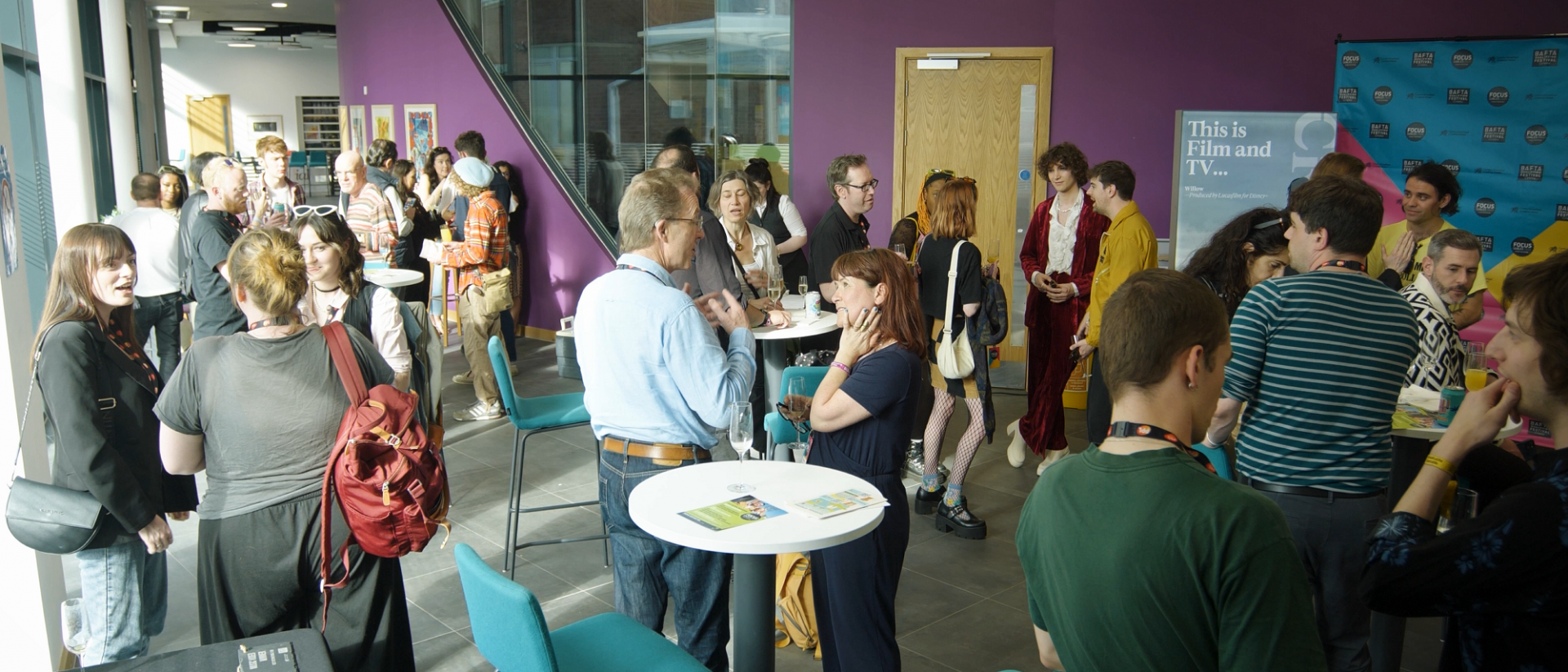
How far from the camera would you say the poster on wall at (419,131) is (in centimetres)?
1037

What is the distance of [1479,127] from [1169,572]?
6.05 meters

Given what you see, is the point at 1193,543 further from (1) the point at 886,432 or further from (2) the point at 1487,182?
(2) the point at 1487,182

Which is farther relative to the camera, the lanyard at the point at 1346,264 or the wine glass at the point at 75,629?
the wine glass at the point at 75,629

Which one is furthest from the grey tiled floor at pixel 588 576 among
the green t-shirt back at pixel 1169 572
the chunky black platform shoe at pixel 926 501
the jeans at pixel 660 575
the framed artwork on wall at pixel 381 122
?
the framed artwork on wall at pixel 381 122

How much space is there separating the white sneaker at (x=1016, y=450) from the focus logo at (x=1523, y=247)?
122 inches

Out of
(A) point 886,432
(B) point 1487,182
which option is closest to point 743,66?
(B) point 1487,182

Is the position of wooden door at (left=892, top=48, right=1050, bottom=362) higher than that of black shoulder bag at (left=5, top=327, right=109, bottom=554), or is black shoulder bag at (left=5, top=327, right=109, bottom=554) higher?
wooden door at (left=892, top=48, right=1050, bottom=362)

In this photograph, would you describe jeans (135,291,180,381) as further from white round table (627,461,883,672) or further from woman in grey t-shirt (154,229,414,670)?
white round table (627,461,883,672)

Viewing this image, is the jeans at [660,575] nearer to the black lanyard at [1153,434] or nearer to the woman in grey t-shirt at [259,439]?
the woman in grey t-shirt at [259,439]

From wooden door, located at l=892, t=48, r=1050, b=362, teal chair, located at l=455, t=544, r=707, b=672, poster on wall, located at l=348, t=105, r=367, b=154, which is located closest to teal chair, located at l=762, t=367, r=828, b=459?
teal chair, located at l=455, t=544, r=707, b=672

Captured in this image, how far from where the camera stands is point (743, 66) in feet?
26.4

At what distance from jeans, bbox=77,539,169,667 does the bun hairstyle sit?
92 centimetres

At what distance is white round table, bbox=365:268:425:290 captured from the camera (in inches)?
228

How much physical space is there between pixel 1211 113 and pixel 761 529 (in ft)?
16.6
